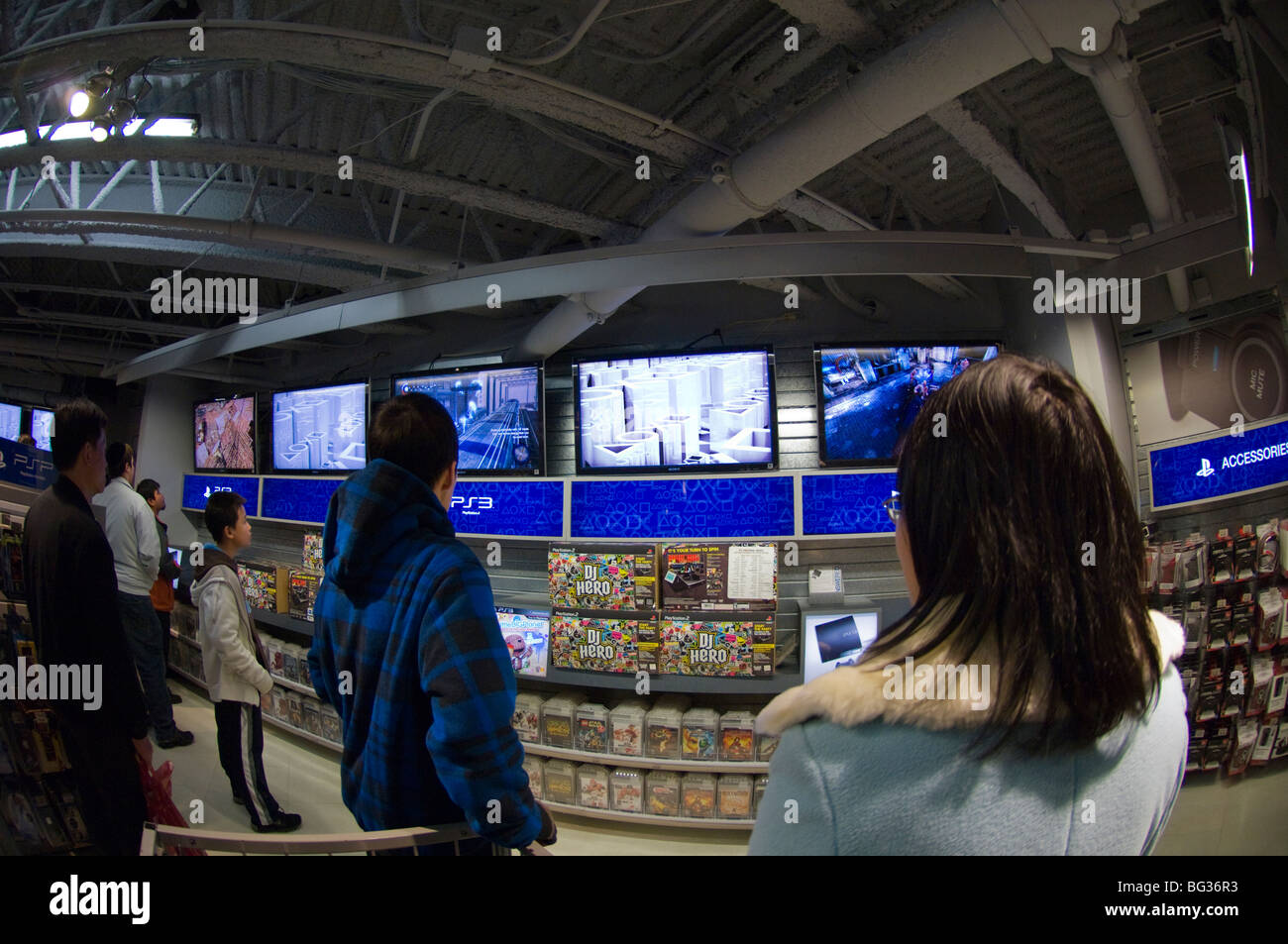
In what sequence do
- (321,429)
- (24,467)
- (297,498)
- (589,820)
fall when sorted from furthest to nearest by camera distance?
(321,429) → (297,498) → (589,820) → (24,467)

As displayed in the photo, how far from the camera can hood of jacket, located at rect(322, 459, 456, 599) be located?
3.73ft

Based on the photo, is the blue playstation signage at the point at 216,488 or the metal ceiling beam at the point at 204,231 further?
the blue playstation signage at the point at 216,488

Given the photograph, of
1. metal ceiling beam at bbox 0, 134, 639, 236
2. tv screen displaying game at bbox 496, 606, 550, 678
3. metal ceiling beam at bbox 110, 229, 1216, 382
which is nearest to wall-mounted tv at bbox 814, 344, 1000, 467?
metal ceiling beam at bbox 110, 229, 1216, 382

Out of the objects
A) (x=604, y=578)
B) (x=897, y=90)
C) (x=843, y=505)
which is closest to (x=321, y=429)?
(x=604, y=578)

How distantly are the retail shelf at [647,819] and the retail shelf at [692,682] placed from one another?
66cm

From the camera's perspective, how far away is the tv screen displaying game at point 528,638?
3.34m

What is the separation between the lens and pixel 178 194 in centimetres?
301

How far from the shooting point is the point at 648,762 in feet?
10.0

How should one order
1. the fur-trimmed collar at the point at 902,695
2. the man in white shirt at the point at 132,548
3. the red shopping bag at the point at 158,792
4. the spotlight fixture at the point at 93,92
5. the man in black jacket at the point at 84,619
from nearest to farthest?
the fur-trimmed collar at the point at 902,695, the man in black jacket at the point at 84,619, the red shopping bag at the point at 158,792, the spotlight fixture at the point at 93,92, the man in white shirt at the point at 132,548

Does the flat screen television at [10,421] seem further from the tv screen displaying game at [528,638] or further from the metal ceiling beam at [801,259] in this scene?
the tv screen displaying game at [528,638]

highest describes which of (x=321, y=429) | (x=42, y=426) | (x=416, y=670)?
(x=321, y=429)

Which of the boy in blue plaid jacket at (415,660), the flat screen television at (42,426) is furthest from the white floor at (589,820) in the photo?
the boy in blue plaid jacket at (415,660)

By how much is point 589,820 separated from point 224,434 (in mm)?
4502

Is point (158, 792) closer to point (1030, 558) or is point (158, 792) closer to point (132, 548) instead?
point (132, 548)
